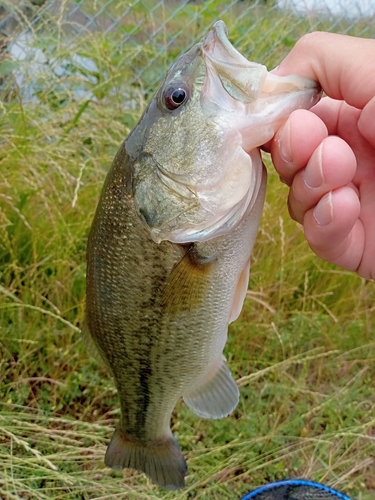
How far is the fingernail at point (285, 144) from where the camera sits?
45.9 inches

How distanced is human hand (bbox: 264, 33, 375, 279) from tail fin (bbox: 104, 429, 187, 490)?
0.84 m

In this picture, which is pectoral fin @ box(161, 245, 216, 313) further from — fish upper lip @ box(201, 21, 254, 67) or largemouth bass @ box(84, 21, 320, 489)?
fish upper lip @ box(201, 21, 254, 67)

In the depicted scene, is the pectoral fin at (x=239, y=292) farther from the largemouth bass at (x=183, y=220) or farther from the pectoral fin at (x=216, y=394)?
the pectoral fin at (x=216, y=394)

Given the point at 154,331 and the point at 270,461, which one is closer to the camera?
the point at 154,331

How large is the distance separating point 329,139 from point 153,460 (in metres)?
1.17

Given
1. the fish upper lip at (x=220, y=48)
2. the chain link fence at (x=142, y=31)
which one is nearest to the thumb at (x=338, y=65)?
the fish upper lip at (x=220, y=48)

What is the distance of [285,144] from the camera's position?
1.19 metres

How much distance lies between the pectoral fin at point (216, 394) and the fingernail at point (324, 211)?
592 millimetres

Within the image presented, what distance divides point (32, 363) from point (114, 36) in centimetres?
274

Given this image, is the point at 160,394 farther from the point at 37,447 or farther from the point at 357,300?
the point at 357,300

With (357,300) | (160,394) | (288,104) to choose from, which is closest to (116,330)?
(160,394)

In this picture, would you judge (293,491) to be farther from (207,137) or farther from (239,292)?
(207,137)

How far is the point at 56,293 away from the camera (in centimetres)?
244

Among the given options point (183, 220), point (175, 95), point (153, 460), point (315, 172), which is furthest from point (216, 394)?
point (175, 95)
